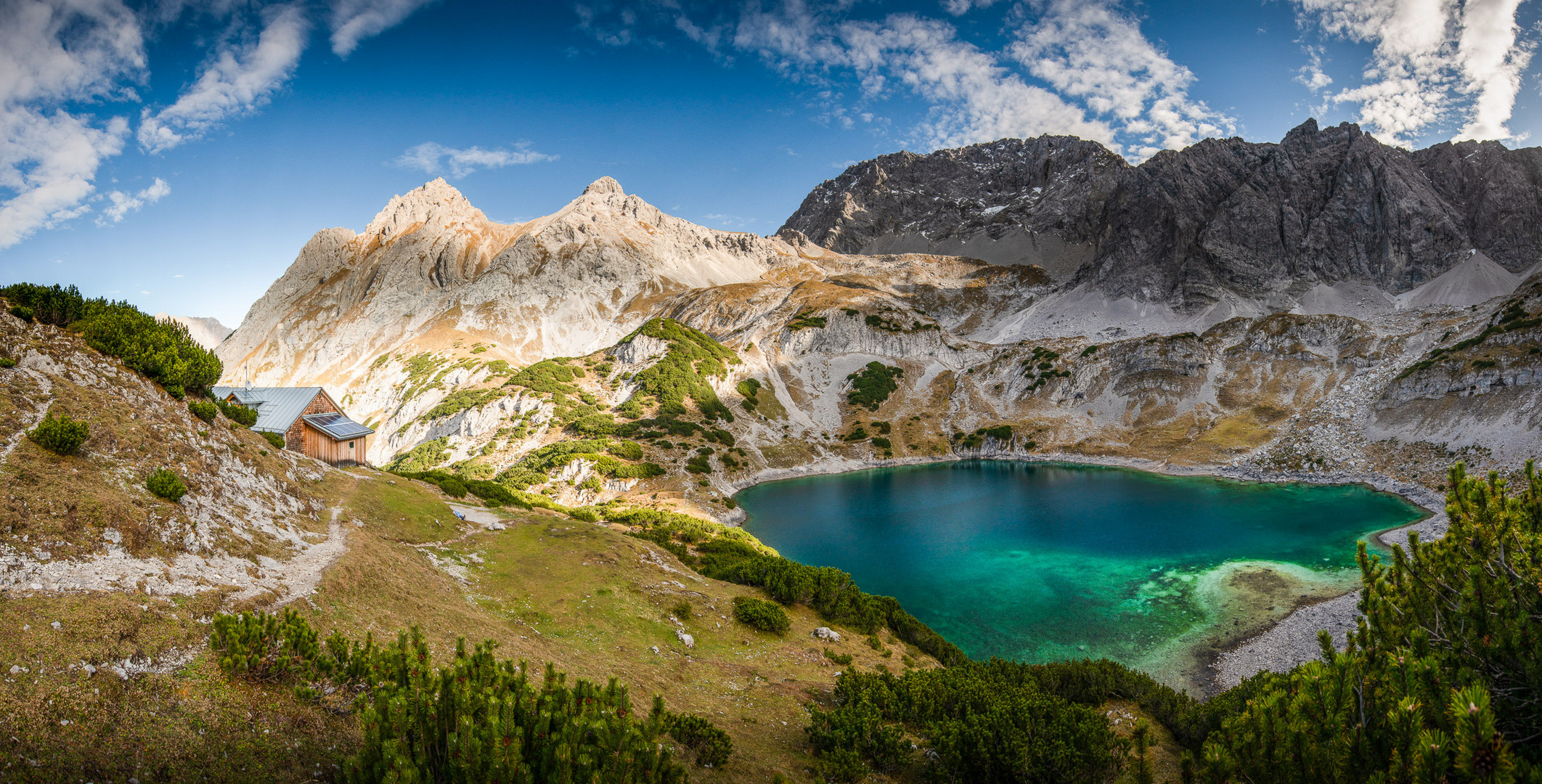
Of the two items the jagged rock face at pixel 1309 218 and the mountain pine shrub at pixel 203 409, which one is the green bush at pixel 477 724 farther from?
the jagged rock face at pixel 1309 218

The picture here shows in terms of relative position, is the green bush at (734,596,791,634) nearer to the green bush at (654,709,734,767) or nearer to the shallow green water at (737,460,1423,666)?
the green bush at (654,709,734,767)

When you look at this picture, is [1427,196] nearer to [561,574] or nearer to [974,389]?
[974,389]

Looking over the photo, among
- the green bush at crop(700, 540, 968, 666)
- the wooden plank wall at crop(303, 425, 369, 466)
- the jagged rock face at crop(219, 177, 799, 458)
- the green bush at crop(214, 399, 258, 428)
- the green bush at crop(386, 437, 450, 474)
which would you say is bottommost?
the green bush at crop(386, 437, 450, 474)

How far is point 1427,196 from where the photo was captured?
141125mm

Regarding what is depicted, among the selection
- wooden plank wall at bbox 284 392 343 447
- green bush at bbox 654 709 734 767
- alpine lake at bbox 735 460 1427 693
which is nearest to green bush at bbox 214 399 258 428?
wooden plank wall at bbox 284 392 343 447

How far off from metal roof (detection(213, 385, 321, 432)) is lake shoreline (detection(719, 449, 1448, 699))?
35.6 m

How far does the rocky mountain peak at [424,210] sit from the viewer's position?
17350 centimetres

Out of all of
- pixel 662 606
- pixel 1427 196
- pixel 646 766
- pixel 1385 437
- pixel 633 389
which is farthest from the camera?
pixel 1427 196

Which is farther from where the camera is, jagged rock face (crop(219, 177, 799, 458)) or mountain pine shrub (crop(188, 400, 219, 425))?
jagged rock face (crop(219, 177, 799, 458))

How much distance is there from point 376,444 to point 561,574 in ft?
300

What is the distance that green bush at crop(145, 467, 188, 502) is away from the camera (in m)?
11.4

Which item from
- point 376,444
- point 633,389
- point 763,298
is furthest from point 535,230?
point 633,389

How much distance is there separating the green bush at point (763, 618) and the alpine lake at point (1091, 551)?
13.3m

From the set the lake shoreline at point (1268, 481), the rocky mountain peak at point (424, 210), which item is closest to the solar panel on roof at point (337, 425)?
the lake shoreline at point (1268, 481)
